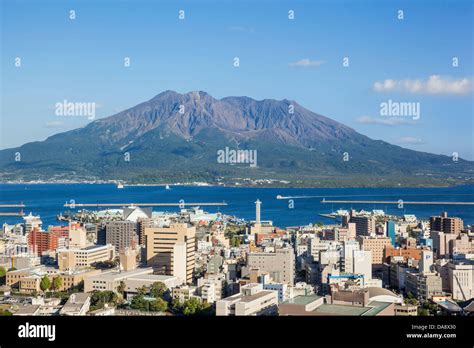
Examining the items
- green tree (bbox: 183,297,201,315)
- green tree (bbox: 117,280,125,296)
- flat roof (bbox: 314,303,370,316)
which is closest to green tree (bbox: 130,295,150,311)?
green tree (bbox: 183,297,201,315)

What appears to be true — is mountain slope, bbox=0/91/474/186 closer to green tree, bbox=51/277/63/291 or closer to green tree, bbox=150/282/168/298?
green tree, bbox=51/277/63/291

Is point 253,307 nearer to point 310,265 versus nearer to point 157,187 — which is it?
point 310,265

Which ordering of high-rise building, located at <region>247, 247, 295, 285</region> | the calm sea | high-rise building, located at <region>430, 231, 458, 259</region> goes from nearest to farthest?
high-rise building, located at <region>247, 247, 295, 285</region> < high-rise building, located at <region>430, 231, 458, 259</region> < the calm sea

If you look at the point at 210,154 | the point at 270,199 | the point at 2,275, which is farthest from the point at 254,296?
the point at 210,154

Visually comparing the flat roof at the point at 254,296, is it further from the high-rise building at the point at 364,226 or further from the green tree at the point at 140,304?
the high-rise building at the point at 364,226

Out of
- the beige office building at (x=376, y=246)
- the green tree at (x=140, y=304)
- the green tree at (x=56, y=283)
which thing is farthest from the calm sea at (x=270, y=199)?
the green tree at (x=140, y=304)

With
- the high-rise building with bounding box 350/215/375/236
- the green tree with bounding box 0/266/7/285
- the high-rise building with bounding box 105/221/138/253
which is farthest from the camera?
the high-rise building with bounding box 350/215/375/236
